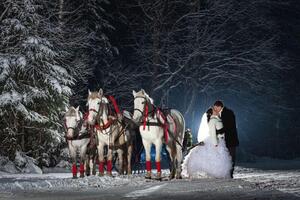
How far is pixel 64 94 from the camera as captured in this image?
26.9 metres

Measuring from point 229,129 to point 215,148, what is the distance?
0.71 meters

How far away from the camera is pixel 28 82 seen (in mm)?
26281

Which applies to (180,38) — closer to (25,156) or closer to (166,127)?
(25,156)

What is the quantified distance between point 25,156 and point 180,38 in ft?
49.8

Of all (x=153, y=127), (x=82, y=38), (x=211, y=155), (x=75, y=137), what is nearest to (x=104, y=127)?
(x=75, y=137)

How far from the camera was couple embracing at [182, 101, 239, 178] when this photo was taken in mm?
16797

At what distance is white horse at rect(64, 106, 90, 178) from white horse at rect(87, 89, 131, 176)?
1.83ft

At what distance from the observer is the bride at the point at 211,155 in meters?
16.8

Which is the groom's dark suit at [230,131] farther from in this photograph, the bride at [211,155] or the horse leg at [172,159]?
the horse leg at [172,159]

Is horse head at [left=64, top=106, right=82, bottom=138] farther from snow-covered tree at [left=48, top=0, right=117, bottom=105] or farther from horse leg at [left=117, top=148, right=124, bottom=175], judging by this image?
snow-covered tree at [left=48, top=0, right=117, bottom=105]

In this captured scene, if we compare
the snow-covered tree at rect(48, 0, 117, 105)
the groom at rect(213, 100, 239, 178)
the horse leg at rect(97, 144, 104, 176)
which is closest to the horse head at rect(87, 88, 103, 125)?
the horse leg at rect(97, 144, 104, 176)

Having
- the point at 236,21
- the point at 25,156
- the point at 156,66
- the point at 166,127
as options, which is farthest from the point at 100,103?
the point at 236,21

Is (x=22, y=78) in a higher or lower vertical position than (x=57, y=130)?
higher

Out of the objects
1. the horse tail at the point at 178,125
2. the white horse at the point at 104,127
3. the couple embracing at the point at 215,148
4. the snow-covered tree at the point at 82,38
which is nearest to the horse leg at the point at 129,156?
the white horse at the point at 104,127
